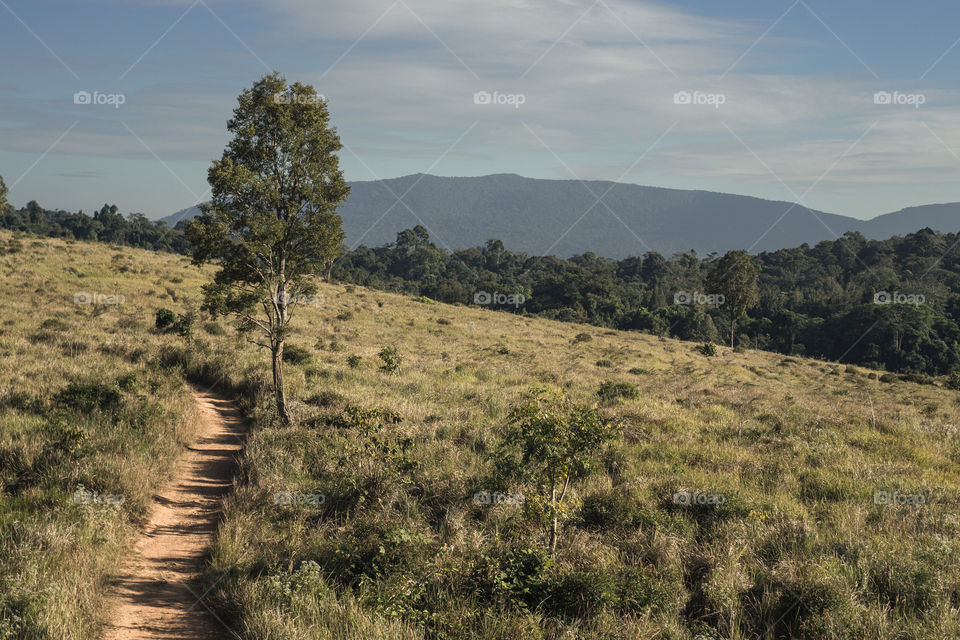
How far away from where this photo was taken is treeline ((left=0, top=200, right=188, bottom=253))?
317ft

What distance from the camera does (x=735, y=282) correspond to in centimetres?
5634

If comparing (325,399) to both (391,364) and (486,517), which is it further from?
(486,517)

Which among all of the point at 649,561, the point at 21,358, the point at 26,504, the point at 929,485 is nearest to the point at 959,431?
the point at 929,485

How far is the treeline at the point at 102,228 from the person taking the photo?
96750 millimetres

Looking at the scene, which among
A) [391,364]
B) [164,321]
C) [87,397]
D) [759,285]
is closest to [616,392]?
[391,364]

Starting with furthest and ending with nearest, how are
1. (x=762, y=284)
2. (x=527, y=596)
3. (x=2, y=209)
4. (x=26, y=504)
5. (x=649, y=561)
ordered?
(x=762, y=284), (x=2, y=209), (x=26, y=504), (x=649, y=561), (x=527, y=596)

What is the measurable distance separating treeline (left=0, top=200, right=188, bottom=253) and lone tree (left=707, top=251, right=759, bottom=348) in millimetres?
86038

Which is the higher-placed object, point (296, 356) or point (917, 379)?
point (296, 356)

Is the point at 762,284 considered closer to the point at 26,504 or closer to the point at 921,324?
the point at 921,324

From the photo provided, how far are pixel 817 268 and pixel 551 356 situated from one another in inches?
4924

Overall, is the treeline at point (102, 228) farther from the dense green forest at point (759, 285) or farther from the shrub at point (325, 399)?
the shrub at point (325, 399)

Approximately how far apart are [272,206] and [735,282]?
5342 cm

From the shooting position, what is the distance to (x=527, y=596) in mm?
6535

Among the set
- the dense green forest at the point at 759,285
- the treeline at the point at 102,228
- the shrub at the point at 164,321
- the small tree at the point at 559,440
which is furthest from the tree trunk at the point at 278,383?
the treeline at the point at 102,228
